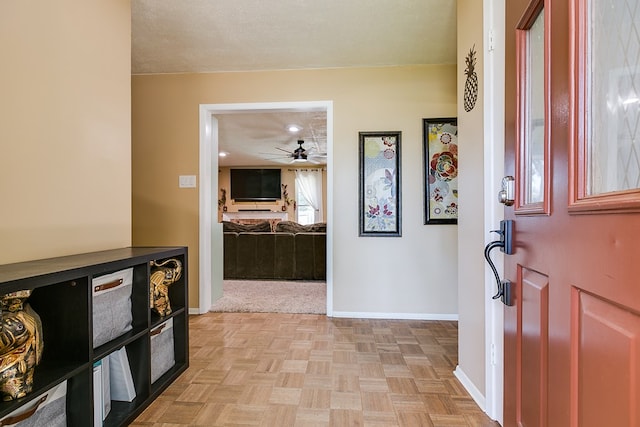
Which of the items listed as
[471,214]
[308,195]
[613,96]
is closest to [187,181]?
[471,214]

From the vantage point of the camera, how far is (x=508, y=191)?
108 cm

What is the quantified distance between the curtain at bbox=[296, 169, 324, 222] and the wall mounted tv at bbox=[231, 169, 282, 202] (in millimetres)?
632

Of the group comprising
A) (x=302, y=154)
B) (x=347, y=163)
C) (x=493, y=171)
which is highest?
(x=302, y=154)

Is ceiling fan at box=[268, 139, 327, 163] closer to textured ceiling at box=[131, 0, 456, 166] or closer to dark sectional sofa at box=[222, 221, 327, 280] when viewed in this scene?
dark sectional sofa at box=[222, 221, 327, 280]

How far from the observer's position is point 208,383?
176cm

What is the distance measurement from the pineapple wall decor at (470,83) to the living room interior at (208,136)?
6 centimetres

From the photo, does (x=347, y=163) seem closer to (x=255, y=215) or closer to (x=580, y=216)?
(x=580, y=216)

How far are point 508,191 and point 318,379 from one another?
1413mm

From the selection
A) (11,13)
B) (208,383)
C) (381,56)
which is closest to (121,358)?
(208,383)

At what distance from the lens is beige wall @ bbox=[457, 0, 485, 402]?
5.05 feet

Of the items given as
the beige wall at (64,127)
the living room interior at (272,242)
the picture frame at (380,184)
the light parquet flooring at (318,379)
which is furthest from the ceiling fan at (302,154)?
the beige wall at (64,127)

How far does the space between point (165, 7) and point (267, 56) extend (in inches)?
33.2

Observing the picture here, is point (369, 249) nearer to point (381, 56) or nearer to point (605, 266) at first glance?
point (381, 56)

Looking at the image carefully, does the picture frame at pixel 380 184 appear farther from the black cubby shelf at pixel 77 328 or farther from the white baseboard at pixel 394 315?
the black cubby shelf at pixel 77 328
